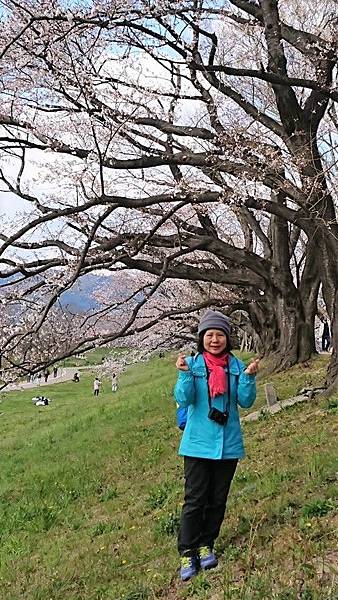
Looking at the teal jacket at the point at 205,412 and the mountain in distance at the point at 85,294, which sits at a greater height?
the mountain in distance at the point at 85,294

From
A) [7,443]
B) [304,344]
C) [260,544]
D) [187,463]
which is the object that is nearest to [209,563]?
[260,544]

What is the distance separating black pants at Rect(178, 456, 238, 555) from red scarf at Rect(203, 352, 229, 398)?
501 millimetres

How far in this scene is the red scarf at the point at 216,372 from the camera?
14.1 feet

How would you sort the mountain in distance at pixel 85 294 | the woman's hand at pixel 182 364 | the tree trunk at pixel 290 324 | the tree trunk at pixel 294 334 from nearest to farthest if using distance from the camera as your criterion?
the woman's hand at pixel 182 364 → the mountain in distance at pixel 85 294 → the tree trunk at pixel 290 324 → the tree trunk at pixel 294 334

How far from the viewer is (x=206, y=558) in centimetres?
432

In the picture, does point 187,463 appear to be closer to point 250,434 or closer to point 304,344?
point 250,434

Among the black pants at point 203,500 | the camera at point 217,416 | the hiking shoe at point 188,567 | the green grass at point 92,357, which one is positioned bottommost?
the hiking shoe at point 188,567

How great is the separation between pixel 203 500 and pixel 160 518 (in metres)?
2.08

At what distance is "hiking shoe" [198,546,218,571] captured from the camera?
4.29 meters

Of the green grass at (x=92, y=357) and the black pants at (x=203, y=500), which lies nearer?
the black pants at (x=203, y=500)

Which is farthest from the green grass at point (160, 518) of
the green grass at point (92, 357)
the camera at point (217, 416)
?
the green grass at point (92, 357)

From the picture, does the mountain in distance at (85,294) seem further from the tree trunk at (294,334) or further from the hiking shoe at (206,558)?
the hiking shoe at (206,558)

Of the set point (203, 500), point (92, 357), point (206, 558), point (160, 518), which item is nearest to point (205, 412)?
point (203, 500)

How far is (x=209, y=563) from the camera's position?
4289 millimetres
